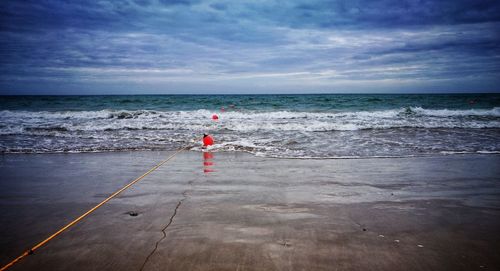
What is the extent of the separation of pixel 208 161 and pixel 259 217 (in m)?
3.68

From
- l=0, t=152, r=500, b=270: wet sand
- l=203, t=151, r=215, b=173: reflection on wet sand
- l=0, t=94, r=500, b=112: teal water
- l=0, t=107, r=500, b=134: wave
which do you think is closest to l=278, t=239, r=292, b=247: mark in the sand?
l=0, t=152, r=500, b=270: wet sand

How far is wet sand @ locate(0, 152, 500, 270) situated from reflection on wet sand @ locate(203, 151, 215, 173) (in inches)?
3.6

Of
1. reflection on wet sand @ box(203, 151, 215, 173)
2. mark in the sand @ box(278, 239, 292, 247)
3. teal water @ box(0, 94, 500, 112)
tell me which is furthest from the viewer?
teal water @ box(0, 94, 500, 112)

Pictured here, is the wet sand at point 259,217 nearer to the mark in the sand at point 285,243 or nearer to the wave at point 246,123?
the mark in the sand at point 285,243

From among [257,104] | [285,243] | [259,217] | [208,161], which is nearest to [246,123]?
[208,161]

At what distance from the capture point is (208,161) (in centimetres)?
707

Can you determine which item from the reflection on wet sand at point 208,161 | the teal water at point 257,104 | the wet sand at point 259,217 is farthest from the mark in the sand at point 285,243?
the teal water at point 257,104

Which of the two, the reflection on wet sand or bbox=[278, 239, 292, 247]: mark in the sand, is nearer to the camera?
bbox=[278, 239, 292, 247]: mark in the sand

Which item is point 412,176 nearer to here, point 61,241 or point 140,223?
point 140,223

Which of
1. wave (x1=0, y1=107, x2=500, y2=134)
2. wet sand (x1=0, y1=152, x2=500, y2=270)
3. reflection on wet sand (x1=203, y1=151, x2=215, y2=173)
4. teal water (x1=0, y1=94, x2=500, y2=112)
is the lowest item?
wet sand (x1=0, y1=152, x2=500, y2=270)

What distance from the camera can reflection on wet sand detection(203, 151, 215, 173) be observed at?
20.5 ft

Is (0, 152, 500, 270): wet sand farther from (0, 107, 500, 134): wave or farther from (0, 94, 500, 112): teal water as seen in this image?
(0, 94, 500, 112): teal water

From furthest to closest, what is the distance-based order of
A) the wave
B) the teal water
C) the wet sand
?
the teal water → the wave → the wet sand

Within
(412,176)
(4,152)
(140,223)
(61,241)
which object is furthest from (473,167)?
(4,152)
